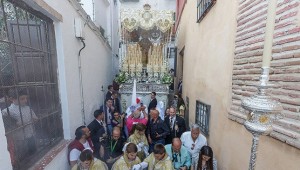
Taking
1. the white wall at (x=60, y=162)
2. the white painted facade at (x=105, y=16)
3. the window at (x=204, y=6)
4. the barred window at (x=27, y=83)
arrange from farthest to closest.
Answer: the white painted facade at (x=105, y=16) → the window at (x=204, y=6) → the white wall at (x=60, y=162) → the barred window at (x=27, y=83)

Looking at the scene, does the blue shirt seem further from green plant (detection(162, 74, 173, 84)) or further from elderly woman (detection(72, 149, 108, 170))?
green plant (detection(162, 74, 173, 84))

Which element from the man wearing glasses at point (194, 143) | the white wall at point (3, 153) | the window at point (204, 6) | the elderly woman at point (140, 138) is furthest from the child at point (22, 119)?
the window at point (204, 6)

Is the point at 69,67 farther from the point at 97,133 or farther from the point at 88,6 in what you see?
the point at 88,6

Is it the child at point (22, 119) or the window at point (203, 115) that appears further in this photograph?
the window at point (203, 115)

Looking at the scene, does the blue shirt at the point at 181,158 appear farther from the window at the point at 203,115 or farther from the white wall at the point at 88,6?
the white wall at the point at 88,6

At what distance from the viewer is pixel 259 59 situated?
255cm

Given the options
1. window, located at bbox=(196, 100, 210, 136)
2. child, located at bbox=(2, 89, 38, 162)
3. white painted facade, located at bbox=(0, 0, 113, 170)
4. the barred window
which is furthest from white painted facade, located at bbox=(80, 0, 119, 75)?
window, located at bbox=(196, 100, 210, 136)

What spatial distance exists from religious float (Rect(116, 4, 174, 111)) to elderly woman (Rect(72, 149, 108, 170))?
15.6 ft

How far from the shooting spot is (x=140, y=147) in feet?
14.1

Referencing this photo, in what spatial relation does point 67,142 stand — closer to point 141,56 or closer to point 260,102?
point 260,102

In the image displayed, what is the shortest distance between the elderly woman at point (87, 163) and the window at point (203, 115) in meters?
2.56

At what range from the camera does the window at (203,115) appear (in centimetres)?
465

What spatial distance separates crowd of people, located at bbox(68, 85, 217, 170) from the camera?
349 centimetres

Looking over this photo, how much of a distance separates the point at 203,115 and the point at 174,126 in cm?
82
